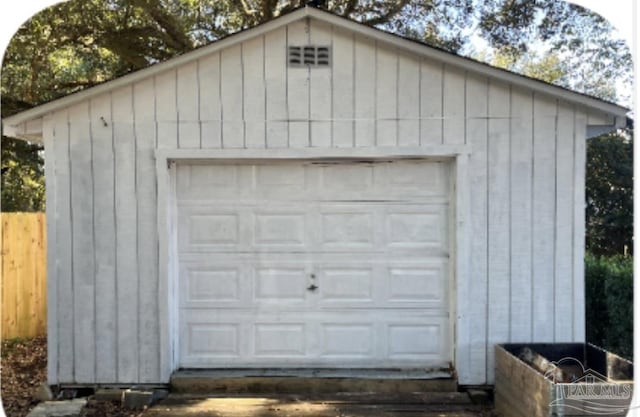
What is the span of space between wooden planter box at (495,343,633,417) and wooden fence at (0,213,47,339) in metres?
6.45

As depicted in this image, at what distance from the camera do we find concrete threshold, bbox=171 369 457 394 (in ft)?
17.5

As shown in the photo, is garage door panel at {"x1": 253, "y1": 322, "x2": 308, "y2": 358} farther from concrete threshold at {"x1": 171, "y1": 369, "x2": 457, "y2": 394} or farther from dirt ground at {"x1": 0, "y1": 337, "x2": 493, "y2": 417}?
dirt ground at {"x1": 0, "y1": 337, "x2": 493, "y2": 417}

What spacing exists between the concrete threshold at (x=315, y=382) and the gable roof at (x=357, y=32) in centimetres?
290

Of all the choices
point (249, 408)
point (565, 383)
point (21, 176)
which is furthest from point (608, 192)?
point (21, 176)

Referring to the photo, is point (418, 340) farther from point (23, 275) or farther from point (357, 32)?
point (23, 275)

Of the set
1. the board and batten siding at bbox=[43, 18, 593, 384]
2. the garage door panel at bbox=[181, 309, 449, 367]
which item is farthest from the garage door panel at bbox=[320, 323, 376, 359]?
the board and batten siding at bbox=[43, 18, 593, 384]

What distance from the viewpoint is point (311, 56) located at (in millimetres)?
5305

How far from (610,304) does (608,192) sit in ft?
19.5

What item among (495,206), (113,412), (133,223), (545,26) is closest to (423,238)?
(495,206)

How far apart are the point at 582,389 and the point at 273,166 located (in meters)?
3.33

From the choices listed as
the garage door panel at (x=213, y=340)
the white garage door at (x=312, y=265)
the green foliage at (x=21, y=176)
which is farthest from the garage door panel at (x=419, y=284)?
the green foliage at (x=21, y=176)

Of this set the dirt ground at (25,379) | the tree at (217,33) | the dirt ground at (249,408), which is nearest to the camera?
the dirt ground at (249,408)

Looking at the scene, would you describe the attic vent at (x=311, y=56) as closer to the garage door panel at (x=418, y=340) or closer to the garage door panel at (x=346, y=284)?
the garage door panel at (x=346, y=284)

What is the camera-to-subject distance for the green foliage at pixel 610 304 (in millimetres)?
6152
